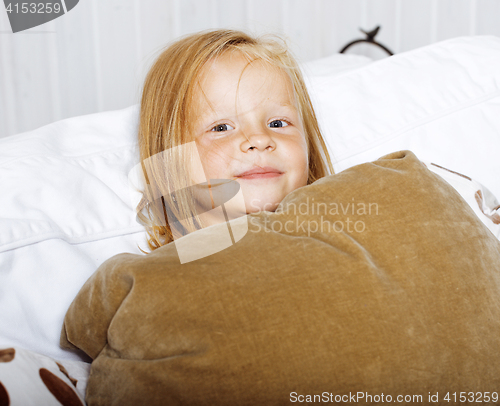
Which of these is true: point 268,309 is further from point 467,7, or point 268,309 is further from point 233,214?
point 467,7

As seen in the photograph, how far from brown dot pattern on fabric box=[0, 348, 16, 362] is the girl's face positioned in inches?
15.5

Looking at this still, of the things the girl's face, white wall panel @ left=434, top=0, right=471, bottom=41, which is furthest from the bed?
white wall panel @ left=434, top=0, right=471, bottom=41

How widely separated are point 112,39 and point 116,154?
590 mm

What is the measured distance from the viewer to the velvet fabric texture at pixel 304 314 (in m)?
0.39

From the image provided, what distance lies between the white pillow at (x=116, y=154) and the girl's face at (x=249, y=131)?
185mm

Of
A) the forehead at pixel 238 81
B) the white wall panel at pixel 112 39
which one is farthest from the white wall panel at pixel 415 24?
the forehead at pixel 238 81

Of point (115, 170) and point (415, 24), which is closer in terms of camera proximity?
point (115, 170)

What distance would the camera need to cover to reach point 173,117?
786 mm

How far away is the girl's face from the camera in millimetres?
708

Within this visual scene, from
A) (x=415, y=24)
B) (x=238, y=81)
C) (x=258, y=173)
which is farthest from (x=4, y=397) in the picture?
(x=415, y=24)

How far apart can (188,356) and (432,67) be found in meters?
0.93
